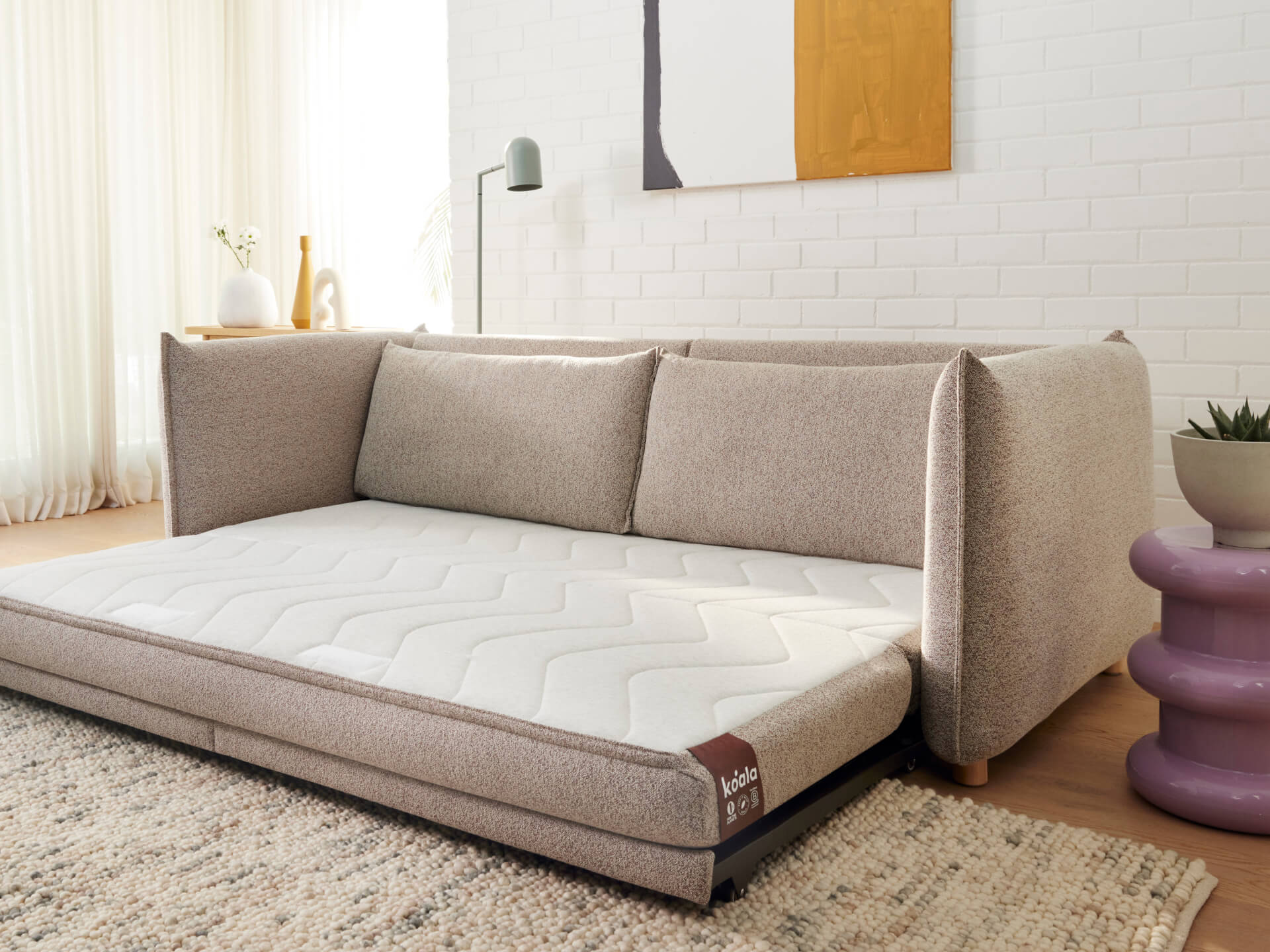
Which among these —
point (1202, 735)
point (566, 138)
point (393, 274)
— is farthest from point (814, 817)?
point (393, 274)

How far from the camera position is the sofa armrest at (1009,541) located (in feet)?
5.76

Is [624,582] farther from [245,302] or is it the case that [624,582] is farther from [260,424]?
[245,302]

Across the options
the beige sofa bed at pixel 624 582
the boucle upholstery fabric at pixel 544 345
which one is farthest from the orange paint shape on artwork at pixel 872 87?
the beige sofa bed at pixel 624 582

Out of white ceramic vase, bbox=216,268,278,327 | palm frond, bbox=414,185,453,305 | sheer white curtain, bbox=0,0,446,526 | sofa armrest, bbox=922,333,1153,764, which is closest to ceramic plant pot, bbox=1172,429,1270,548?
sofa armrest, bbox=922,333,1153,764

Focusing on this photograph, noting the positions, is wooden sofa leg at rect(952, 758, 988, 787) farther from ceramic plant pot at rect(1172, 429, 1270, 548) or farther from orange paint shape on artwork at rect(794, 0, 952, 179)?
orange paint shape on artwork at rect(794, 0, 952, 179)

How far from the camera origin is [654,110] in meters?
3.47

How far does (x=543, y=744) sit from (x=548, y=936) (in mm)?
230

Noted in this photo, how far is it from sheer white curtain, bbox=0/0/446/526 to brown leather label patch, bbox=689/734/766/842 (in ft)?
11.8

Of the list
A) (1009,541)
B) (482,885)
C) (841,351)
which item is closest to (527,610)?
(482,885)

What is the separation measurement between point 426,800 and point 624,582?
0.58m

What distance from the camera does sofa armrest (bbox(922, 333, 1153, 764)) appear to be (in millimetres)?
1756

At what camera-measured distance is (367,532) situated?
2521mm

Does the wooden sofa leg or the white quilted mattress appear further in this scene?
the wooden sofa leg

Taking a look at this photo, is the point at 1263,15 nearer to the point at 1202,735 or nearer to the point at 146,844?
the point at 1202,735
